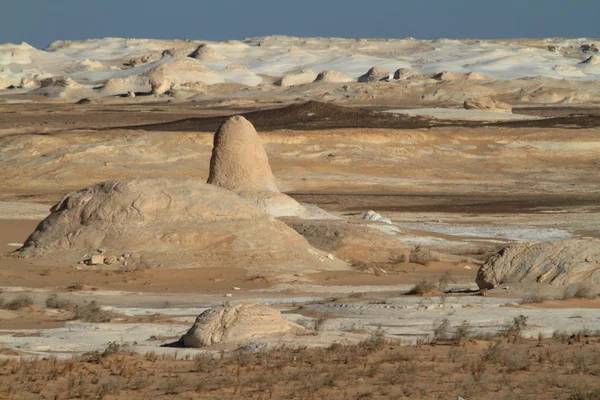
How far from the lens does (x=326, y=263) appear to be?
18203mm

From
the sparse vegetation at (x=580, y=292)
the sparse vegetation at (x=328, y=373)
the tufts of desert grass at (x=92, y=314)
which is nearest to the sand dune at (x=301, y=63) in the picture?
the sparse vegetation at (x=580, y=292)

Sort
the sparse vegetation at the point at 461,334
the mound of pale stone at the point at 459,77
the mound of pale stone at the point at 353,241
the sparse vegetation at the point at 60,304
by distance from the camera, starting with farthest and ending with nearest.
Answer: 1. the mound of pale stone at the point at 459,77
2. the mound of pale stone at the point at 353,241
3. the sparse vegetation at the point at 60,304
4. the sparse vegetation at the point at 461,334

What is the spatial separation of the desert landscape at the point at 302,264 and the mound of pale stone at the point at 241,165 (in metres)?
0.04

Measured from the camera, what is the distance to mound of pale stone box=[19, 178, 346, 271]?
17.4m

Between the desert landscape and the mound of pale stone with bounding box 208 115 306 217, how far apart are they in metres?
0.04

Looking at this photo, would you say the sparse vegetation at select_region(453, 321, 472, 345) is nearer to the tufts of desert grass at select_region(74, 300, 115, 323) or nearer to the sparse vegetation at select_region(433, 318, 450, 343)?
the sparse vegetation at select_region(433, 318, 450, 343)

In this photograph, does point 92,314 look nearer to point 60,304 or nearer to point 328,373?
point 60,304

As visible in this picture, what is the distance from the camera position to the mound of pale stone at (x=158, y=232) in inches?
685

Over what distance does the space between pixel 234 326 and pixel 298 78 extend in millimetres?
90875

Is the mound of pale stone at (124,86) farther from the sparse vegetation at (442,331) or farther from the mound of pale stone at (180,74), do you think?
the sparse vegetation at (442,331)

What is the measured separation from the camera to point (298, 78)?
10031cm

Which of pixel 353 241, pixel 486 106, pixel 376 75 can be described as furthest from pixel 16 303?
pixel 376 75

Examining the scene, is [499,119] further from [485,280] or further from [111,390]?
[111,390]

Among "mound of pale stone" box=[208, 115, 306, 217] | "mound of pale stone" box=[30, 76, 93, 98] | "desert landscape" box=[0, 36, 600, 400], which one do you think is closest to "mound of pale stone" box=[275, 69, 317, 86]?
"mound of pale stone" box=[30, 76, 93, 98]
